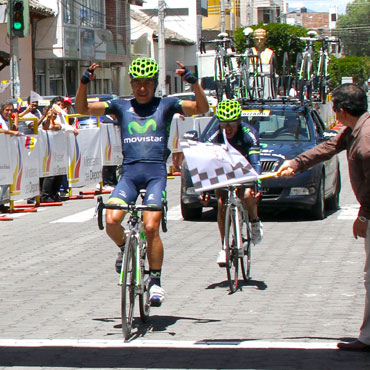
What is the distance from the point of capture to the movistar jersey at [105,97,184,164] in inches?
297

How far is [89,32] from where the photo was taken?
150 ft

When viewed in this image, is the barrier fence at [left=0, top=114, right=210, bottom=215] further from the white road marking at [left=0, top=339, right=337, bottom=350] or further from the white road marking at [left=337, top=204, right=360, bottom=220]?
the white road marking at [left=0, top=339, right=337, bottom=350]

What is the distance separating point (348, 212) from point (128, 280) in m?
9.06

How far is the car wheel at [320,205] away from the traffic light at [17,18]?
26.2 feet

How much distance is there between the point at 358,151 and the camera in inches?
248

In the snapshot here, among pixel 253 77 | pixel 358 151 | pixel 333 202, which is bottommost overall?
pixel 333 202

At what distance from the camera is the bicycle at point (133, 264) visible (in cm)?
690

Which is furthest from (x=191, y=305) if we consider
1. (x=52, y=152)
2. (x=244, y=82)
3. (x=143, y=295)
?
(x=244, y=82)

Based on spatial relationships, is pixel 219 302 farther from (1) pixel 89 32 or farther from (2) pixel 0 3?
(1) pixel 89 32

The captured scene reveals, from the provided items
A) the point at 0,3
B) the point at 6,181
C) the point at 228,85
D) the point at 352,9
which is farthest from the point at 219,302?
the point at 352,9

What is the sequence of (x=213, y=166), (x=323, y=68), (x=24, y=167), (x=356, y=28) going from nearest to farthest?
(x=213, y=166), (x=24, y=167), (x=323, y=68), (x=356, y=28)

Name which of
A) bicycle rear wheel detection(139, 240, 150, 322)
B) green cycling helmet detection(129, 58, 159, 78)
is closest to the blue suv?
green cycling helmet detection(129, 58, 159, 78)

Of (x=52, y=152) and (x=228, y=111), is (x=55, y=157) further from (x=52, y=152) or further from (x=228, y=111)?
(x=228, y=111)

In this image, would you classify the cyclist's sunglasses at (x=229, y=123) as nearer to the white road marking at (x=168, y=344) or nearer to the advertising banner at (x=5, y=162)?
the white road marking at (x=168, y=344)
